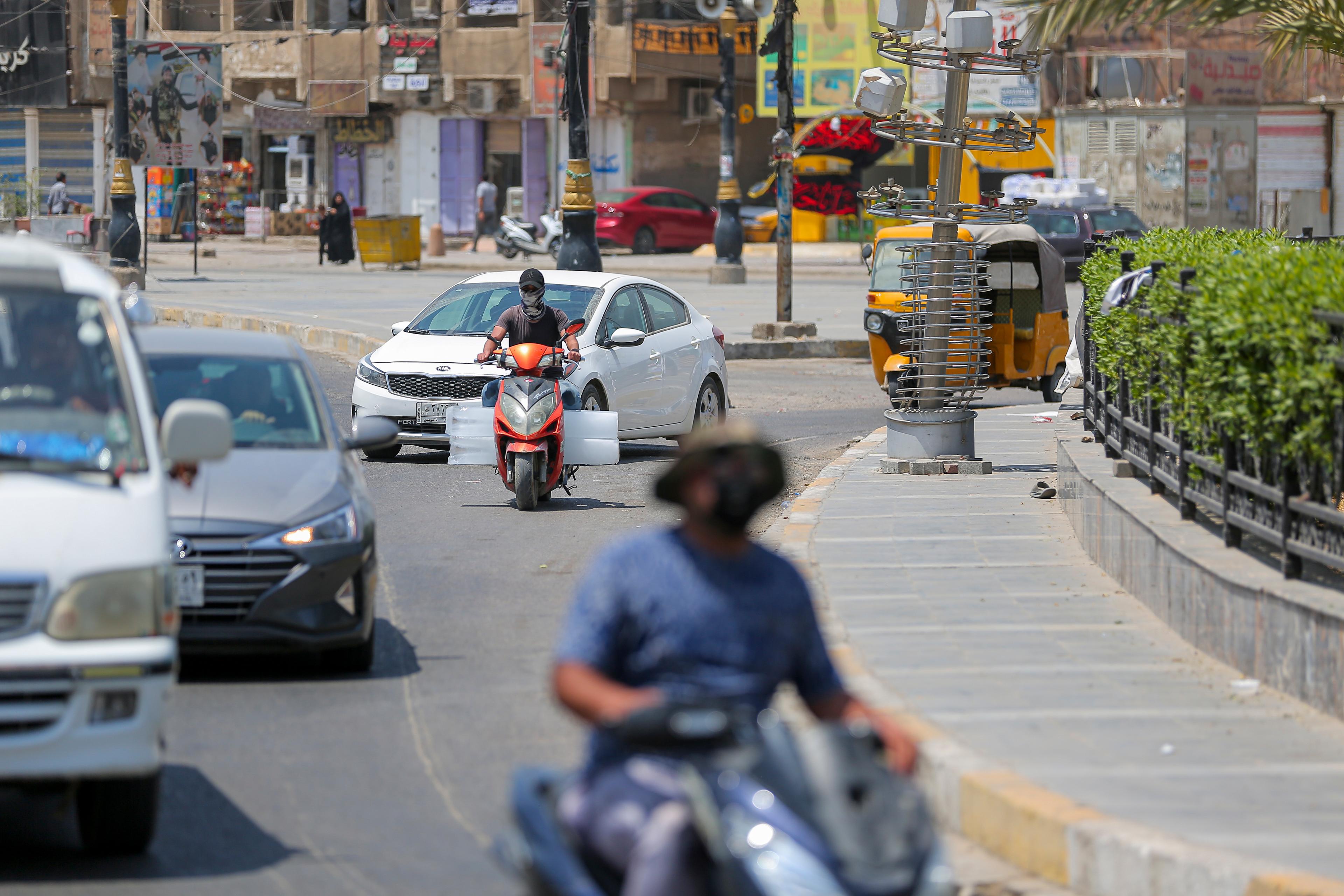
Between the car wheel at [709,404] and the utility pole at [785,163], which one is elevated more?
the utility pole at [785,163]

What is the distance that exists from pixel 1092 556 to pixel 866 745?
22.2 feet

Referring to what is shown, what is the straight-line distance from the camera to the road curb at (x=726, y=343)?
78.4ft

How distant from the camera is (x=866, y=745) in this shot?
12.2 ft

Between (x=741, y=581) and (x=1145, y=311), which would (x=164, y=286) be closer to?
(x=1145, y=311)

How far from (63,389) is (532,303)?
768 centimetres

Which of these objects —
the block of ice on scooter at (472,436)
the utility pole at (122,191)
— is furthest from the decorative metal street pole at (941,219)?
the utility pole at (122,191)

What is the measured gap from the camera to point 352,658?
7965mm

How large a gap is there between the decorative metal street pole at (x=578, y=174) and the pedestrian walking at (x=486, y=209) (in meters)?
27.5

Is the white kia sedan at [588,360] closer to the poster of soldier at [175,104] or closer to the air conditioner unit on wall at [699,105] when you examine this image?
the poster of soldier at [175,104]

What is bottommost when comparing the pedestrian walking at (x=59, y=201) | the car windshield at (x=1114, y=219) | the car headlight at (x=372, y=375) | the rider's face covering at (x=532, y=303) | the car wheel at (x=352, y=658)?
the car wheel at (x=352, y=658)

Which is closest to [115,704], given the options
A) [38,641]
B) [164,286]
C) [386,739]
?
[38,641]

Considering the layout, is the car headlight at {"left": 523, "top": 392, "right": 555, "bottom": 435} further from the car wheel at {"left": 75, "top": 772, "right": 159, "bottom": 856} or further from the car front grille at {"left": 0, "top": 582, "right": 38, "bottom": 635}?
the car front grille at {"left": 0, "top": 582, "right": 38, "bottom": 635}

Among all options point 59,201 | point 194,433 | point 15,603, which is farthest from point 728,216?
point 15,603

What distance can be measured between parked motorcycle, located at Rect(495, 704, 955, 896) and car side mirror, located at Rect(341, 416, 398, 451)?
4904 mm
